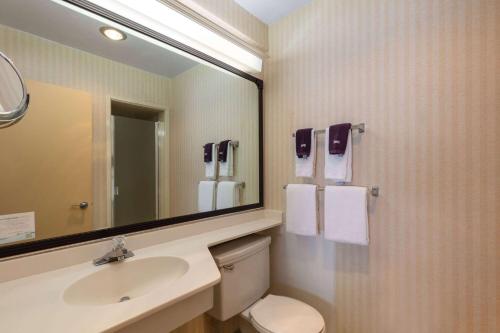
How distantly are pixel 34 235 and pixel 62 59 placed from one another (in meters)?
0.79

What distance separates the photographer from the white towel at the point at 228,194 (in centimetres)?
156

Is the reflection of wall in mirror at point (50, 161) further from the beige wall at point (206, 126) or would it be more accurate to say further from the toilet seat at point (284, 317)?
the toilet seat at point (284, 317)

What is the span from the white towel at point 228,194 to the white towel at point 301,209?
391 millimetres

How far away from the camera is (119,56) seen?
45.7 inches

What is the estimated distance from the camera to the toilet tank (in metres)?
1.20

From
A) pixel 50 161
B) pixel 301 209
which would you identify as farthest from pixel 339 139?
pixel 50 161

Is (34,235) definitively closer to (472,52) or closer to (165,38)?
(165,38)

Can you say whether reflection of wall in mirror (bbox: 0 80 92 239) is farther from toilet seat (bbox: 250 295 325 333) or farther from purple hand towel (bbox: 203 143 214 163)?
toilet seat (bbox: 250 295 325 333)

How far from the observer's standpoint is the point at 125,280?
0.95 meters


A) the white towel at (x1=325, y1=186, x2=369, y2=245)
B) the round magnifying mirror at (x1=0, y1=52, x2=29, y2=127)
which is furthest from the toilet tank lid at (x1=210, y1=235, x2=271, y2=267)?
the round magnifying mirror at (x1=0, y1=52, x2=29, y2=127)

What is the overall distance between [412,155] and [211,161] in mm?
1238

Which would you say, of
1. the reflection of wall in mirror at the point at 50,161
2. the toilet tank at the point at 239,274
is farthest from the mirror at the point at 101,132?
the toilet tank at the point at 239,274

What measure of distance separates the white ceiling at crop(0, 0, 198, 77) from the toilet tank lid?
3.69 ft

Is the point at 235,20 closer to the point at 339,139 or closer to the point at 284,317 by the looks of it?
the point at 339,139
